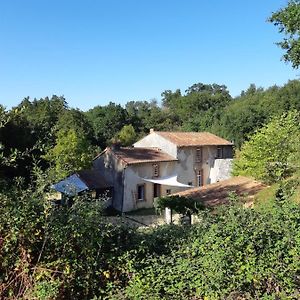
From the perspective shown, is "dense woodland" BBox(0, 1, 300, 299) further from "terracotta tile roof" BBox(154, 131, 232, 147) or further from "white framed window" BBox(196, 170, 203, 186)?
"white framed window" BBox(196, 170, 203, 186)

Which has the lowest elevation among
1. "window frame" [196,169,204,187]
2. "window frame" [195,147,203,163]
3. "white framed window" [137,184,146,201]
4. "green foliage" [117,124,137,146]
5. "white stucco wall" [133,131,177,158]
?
"white framed window" [137,184,146,201]

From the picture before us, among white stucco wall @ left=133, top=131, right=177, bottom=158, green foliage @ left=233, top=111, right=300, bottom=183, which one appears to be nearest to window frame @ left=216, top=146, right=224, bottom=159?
white stucco wall @ left=133, top=131, right=177, bottom=158

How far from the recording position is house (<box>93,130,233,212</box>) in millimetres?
27766

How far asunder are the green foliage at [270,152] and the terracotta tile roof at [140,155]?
6.54m

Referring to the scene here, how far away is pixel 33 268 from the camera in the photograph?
5309 millimetres

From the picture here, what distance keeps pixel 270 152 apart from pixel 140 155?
34.8ft

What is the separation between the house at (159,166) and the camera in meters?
27.8

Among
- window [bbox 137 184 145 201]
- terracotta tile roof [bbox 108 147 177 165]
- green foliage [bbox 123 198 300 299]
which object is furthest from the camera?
window [bbox 137 184 145 201]

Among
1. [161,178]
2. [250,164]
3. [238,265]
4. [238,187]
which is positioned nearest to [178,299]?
[238,265]

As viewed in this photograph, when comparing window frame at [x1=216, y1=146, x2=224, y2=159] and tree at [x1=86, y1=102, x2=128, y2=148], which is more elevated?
tree at [x1=86, y1=102, x2=128, y2=148]

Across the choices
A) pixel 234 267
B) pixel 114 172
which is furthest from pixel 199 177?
pixel 234 267

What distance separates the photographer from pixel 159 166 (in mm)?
30000

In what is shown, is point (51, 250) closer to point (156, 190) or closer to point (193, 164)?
point (156, 190)

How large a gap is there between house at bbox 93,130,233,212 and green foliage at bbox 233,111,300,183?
5.90m
